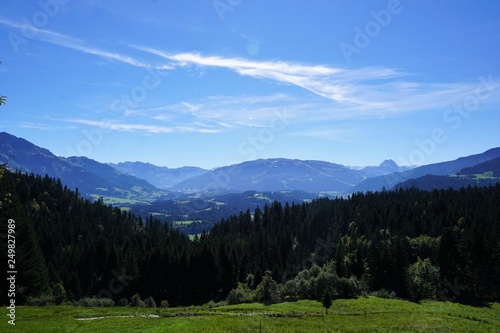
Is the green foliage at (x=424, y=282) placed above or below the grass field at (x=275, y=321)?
below

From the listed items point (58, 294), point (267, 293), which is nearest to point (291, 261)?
point (267, 293)

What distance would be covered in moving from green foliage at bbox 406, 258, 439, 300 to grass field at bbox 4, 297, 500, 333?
2002cm

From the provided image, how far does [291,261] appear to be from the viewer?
148250 mm

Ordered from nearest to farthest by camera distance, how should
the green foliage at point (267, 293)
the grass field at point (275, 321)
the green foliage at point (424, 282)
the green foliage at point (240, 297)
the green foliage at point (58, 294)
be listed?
the grass field at point (275, 321), the green foliage at point (58, 294), the green foliage at point (424, 282), the green foliage at point (267, 293), the green foliage at point (240, 297)

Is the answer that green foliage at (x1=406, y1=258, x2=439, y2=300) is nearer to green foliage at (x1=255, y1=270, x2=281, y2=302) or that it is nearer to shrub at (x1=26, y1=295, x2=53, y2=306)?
green foliage at (x1=255, y1=270, x2=281, y2=302)

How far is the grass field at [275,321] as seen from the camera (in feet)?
167

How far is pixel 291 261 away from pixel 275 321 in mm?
87563

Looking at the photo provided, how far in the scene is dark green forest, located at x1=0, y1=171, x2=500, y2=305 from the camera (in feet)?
337

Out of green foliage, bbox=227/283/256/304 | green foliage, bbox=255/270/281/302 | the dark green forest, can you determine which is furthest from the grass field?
green foliage, bbox=227/283/256/304

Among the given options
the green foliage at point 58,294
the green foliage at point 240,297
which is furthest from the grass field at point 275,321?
the green foliage at point 240,297

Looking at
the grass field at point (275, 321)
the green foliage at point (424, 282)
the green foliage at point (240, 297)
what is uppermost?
the grass field at point (275, 321)

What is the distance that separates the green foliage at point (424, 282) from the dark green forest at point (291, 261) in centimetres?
28

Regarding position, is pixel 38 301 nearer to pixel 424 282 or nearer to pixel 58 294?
pixel 58 294

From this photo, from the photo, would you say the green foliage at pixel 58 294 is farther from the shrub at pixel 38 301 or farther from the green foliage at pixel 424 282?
the green foliage at pixel 424 282
